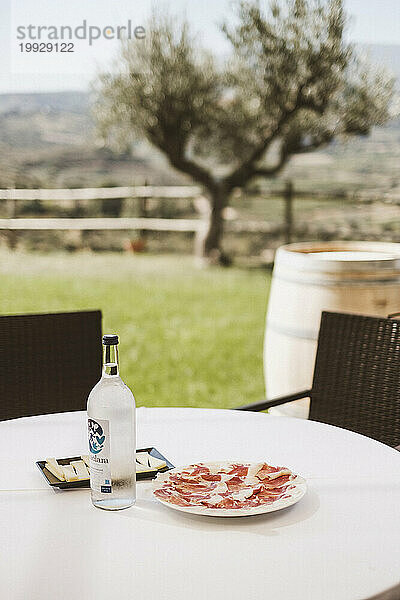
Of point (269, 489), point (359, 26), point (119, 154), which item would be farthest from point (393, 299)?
point (119, 154)

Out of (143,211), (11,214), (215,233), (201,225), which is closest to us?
(11,214)

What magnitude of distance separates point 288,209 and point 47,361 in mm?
6838

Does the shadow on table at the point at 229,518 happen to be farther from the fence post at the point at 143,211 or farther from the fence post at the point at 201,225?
the fence post at the point at 143,211

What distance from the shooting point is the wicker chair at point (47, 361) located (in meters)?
1.89

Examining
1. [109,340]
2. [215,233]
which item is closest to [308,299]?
[109,340]

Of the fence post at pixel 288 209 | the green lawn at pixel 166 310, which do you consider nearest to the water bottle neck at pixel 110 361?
the green lawn at pixel 166 310

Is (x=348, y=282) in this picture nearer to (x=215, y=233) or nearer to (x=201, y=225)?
(x=215, y=233)

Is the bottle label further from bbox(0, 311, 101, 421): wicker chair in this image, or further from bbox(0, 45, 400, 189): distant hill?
bbox(0, 45, 400, 189): distant hill

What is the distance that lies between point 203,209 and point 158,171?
0.65 m

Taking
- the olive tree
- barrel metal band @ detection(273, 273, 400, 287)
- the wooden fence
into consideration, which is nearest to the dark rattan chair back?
barrel metal band @ detection(273, 273, 400, 287)

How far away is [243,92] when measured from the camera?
7996 mm

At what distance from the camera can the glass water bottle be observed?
109 cm

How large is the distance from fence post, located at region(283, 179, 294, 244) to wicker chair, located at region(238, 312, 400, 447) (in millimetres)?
6597

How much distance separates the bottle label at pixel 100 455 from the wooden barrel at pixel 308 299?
5.36 ft
